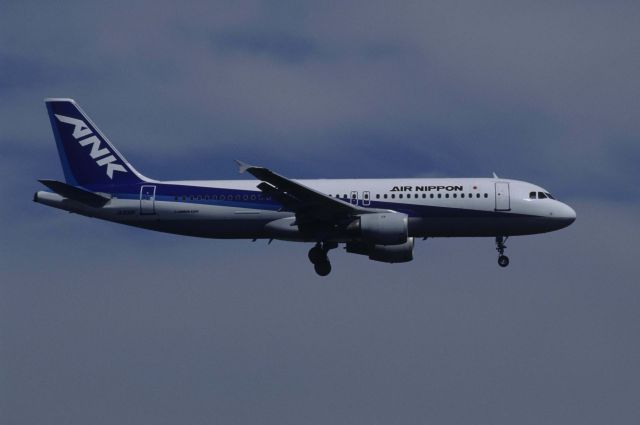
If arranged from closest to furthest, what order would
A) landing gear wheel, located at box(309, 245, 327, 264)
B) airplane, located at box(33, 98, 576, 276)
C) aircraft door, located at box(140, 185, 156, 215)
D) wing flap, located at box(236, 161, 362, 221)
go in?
wing flap, located at box(236, 161, 362, 221) < airplane, located at box(33, 98, 576, 276) < aircraft door, located at box(140, 185, 156, 215) < landing gear wheel, located at box(309, 245, 327, 264)

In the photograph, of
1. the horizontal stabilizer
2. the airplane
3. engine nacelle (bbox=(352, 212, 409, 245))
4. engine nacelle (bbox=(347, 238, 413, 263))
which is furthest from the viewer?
engine nacelle (bbox=(347, 238, 413, 263))

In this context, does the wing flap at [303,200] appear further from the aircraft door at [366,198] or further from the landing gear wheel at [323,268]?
the landing gear wheel at [323,268]

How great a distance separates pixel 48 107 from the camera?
6231 cm

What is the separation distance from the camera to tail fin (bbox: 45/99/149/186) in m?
59.5

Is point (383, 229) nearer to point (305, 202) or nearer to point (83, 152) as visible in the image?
point (305, 202)

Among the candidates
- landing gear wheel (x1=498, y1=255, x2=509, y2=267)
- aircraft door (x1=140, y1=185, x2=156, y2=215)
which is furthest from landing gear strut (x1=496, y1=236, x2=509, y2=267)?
aircraft door (x1=140, y1=185, x2=156, y2=215)

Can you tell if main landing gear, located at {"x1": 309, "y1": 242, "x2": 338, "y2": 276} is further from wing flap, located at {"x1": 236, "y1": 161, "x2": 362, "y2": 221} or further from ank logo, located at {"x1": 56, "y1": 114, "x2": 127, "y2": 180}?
ank logo, located at {"x1": 56, "y1": 114, "x2": 127, "y2": 180}

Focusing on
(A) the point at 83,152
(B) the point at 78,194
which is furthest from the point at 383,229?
(A) the point at 83,152

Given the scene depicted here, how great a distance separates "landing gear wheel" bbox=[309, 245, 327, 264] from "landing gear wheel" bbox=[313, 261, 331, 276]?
0.16m

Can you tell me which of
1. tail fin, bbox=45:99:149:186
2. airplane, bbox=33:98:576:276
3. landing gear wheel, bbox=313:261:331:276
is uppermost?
tail fin, bbox=45:99:149:186

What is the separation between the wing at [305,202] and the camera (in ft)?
174

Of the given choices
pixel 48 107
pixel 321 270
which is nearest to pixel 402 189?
pixel 321 270

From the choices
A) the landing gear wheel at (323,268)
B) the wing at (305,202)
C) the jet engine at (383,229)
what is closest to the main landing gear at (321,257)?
the landing gear wheel at (323,268)

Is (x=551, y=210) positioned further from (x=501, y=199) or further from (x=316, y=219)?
(x=316, y=219)
